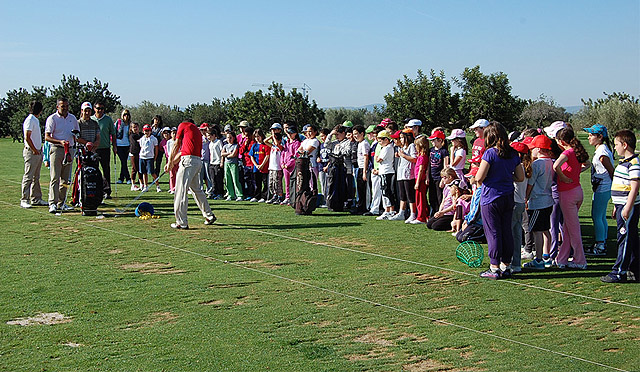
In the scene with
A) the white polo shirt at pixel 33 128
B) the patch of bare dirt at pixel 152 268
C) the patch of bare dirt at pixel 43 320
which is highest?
the white polo shirt at pixel 33 128

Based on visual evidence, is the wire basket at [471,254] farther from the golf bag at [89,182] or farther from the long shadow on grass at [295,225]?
the golf bag at [89,182]

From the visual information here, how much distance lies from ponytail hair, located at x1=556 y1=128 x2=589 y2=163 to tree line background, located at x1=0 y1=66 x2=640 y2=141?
4563 centimetres

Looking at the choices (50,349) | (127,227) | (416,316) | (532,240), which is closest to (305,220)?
(127,227)

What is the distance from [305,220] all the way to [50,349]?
8261 mm

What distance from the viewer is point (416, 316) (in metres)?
7.00

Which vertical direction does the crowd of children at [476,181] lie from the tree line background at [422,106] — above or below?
below

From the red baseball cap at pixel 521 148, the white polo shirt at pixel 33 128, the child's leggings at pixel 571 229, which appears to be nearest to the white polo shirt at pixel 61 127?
the white polo shirt at pixel 33 128

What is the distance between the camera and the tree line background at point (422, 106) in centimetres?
5478

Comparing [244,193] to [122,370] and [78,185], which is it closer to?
[78,185]

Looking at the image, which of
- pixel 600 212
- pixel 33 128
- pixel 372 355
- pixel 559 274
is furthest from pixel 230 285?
pixel 33 128

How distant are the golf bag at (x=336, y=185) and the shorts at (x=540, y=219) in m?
6.29

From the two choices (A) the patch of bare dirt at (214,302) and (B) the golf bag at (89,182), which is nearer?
(A) the patch of bare dirt at (214,302)

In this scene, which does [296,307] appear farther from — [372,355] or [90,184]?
[90,184]

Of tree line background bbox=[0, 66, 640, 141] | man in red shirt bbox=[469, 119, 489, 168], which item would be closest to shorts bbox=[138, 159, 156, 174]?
man in red shirt bbox=[469, 119, 489, 168]
